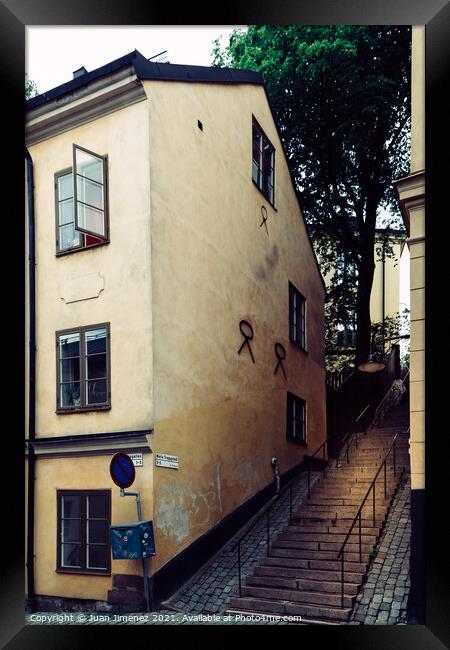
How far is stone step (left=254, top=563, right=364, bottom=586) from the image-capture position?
921 cm

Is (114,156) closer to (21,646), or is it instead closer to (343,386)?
(21,646)

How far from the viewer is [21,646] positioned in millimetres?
7742

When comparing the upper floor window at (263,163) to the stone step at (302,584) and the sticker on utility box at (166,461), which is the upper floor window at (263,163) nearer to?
the sticker on utility box at (166,461)

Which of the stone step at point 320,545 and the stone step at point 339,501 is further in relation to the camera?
the stone step at point 339,501

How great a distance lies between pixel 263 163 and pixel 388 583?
6.91 metres

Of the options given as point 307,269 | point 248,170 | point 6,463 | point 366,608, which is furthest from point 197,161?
point 366,608

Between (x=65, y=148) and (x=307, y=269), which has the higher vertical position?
(x=65, y=148)

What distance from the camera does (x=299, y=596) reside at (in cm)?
910

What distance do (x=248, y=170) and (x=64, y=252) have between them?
378 centimetres

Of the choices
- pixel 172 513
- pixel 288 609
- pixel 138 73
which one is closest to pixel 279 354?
pixel 172 513

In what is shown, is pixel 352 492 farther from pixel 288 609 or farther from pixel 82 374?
pixel 82 374

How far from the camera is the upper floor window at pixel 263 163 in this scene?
41.0 feet

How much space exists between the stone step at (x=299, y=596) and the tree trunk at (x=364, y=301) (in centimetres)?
410

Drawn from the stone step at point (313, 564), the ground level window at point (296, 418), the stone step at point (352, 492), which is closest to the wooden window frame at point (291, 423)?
the ground level window at point (296, 418)
